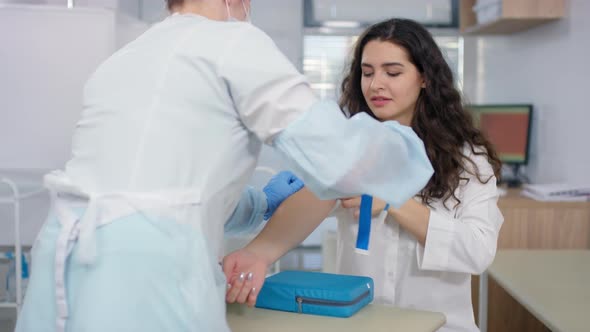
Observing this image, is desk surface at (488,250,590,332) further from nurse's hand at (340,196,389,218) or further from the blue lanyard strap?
the blue lanyard strap

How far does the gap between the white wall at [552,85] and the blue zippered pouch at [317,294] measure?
6.76 ft

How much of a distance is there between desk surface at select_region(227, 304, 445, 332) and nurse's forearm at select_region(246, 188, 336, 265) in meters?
0.14

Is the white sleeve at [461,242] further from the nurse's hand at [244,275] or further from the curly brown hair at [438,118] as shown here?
the nurse's hand at [244,275]

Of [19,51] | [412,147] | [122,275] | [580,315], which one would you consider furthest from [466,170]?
[19,51]

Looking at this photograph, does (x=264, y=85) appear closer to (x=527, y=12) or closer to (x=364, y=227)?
(x=364, y=227)

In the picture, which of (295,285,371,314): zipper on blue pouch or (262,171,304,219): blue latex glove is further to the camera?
(262,171,304,219): blue latex glove

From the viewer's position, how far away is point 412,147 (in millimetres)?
1051

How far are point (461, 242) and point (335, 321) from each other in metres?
0.42

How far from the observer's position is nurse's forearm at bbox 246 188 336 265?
1380 mm

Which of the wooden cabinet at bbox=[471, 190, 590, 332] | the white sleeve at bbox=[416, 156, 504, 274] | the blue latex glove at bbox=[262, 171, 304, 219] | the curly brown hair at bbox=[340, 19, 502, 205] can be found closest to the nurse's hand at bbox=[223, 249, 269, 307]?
the blue latex glove at bbox=[262, 171, 304, 219]

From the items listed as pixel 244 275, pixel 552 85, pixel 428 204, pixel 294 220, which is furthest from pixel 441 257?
pixel 552 85

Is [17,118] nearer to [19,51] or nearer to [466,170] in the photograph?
[19,51]

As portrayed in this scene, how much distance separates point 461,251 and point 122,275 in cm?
84

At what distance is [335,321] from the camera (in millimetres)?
1271
